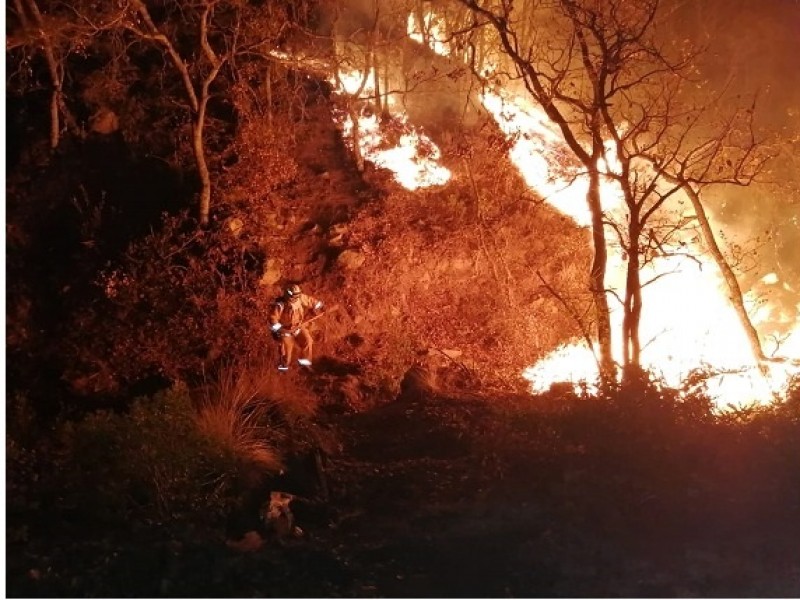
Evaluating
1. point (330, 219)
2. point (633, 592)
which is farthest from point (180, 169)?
point (633, 592)

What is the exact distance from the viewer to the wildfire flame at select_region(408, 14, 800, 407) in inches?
444

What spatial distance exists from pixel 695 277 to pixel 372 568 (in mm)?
8973

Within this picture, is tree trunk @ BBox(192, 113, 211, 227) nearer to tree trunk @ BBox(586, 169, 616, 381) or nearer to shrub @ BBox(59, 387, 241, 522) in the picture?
shrub @ BBox(59, 387, 241, 522)

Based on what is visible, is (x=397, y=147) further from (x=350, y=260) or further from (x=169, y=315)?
(x=169, y=315)

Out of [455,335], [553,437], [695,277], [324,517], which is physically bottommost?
[324,517]

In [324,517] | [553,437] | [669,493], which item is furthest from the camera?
[553,437]

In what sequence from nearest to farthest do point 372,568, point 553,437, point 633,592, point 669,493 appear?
point 633,592
point 372,568
point 669,493
point 553,437

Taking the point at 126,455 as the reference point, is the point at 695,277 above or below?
above

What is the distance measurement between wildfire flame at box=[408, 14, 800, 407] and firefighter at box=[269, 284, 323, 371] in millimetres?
3119

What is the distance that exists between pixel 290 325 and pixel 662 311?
6.18m

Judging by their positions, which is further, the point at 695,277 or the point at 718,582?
the point at 695,277

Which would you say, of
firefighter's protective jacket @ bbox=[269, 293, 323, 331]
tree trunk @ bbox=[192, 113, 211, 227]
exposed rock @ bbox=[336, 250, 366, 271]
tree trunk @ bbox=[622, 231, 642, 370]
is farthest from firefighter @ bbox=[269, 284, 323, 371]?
tree trunk @ bbox=[622, 231, 642, 370]

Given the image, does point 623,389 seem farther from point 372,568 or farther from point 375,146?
point 375,146

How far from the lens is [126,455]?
708 cm
